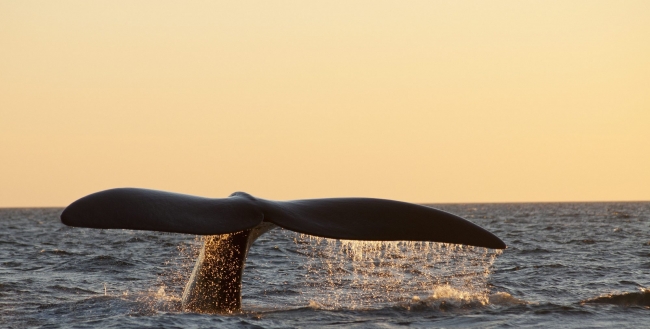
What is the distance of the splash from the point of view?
34.0 ft

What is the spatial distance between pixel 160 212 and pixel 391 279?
8.75 meters

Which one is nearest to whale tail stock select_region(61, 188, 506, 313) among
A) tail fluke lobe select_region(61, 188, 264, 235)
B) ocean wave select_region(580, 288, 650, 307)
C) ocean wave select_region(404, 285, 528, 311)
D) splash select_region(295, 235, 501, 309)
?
tail fluke lobe select_region(61, 188, 264, 235)

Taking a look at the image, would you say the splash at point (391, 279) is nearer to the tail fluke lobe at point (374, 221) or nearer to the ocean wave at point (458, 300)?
the ocean wave at point (458, 300)

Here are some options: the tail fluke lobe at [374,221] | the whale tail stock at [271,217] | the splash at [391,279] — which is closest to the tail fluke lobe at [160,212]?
the whale tail stock at [271,217]

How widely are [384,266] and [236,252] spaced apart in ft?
31.9

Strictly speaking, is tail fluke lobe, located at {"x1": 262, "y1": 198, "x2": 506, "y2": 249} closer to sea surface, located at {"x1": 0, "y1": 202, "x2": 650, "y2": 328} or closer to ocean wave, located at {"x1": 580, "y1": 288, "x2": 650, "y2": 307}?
sea surface, located at {"x1": 0, "y1": 202, "x2": 650, "y2": 328}

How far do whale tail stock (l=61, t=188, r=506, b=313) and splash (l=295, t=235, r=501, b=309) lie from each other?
452mm

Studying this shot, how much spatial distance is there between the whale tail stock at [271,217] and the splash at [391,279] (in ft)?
1.48

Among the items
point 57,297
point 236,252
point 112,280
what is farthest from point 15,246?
point 236,252

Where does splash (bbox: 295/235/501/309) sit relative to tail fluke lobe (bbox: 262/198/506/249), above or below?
below

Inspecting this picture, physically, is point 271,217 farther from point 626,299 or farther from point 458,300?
point 626,299

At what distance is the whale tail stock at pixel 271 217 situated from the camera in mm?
5398

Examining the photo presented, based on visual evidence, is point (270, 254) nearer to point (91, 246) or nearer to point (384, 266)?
point (384, 266)

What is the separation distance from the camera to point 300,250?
2153 cm
